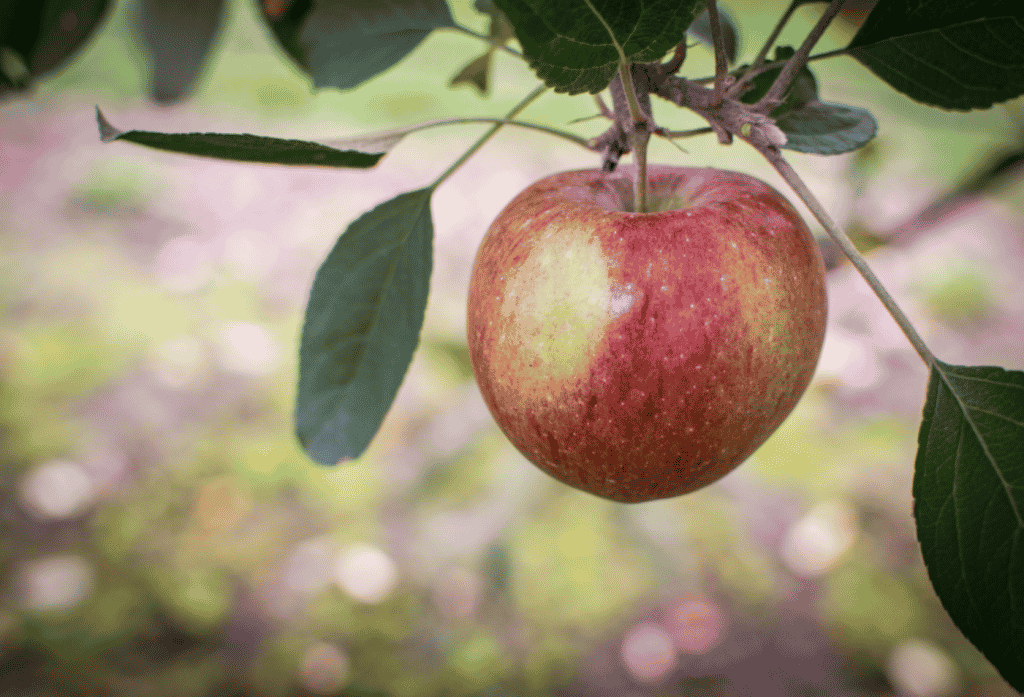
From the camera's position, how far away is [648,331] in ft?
1.36

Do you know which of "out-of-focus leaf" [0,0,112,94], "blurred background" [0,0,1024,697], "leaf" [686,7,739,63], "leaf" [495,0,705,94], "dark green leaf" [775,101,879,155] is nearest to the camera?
"leaf" [495,0,705,94]

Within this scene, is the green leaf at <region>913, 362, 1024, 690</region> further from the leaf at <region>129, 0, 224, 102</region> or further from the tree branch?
the leaf at <region>129, 0, 224, 102</region>

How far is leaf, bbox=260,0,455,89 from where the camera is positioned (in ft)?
2.02

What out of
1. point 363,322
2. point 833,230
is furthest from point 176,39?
point 833,230

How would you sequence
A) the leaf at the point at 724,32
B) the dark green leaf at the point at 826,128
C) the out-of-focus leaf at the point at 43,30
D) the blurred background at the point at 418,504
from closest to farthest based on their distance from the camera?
1. the dark green leaf at the point at 826,128
2. the leaf at the point at 724,32
3. the out-of-focus leaf at the point at 43,30
4. the blurred background at the point at 418,504

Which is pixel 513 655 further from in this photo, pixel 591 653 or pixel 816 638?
pixel 816 638

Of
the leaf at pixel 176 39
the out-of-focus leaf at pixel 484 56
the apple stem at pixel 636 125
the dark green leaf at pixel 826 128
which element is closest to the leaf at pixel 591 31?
the apple stem at pixel 636 125

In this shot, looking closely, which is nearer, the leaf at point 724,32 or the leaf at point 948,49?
the leaf at point 948,49

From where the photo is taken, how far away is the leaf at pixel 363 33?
615mm

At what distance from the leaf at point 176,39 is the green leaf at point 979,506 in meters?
0.76

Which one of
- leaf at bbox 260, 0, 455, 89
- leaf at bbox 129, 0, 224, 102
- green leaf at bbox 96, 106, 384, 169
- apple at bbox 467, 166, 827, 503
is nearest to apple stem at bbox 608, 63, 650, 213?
apple at bbox 467, 166, 827, 503

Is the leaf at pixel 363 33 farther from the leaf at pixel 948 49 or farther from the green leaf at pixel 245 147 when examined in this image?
the leaf at pixel 948 49

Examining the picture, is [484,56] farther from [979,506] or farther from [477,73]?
[979,506]

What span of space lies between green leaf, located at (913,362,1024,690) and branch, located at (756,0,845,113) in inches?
7.8
